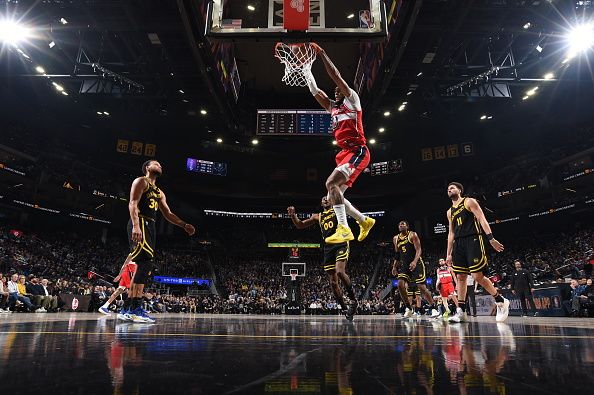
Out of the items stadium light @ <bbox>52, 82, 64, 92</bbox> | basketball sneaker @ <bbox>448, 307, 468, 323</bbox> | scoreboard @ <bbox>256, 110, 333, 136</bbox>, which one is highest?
stadium light @ <bbox>52, 82, 64, 92</bbox>

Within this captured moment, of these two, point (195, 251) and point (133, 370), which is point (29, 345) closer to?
point (133, 370)

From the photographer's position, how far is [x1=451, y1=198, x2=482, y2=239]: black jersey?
4.96m

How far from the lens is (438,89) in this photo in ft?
52.3

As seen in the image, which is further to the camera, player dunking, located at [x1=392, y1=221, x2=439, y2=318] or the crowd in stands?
the crowd in stands

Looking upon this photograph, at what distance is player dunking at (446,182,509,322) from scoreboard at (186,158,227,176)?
74.6ft

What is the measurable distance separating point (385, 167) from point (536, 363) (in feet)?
82.7

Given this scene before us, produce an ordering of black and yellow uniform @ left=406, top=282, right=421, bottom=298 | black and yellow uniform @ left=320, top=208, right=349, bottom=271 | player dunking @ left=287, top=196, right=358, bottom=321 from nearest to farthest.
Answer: player dunking @ left=287, top=196, right=358, bottom=321 → black and yellow uniform @ left=320, top=208, right=349, bottom=271 → black and yellow uniform @ left=406, top=282, right=421, bottom=298

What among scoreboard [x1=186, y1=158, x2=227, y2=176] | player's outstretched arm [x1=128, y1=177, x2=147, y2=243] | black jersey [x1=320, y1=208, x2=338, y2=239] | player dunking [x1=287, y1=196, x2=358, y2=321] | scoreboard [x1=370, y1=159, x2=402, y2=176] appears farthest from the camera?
scoreboard [x1=186, y1=158, x2=227, y2=176]

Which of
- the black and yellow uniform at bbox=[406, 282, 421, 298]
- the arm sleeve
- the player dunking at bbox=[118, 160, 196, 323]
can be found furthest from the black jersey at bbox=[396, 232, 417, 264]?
the player dunking at bbox=[118, 160, 196, 323]

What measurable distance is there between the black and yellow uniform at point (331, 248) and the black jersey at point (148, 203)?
8.20 ft

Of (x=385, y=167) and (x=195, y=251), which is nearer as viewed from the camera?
(x=385, y=167)

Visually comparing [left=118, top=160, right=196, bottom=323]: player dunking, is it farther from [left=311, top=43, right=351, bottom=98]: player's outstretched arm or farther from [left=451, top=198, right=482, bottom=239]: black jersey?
[left=451, top=198, right=482, bottom=239]: black jersey

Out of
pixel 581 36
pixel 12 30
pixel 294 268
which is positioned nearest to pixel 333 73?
pixel 581 36

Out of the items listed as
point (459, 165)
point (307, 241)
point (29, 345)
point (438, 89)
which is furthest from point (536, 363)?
point (307, 241)
